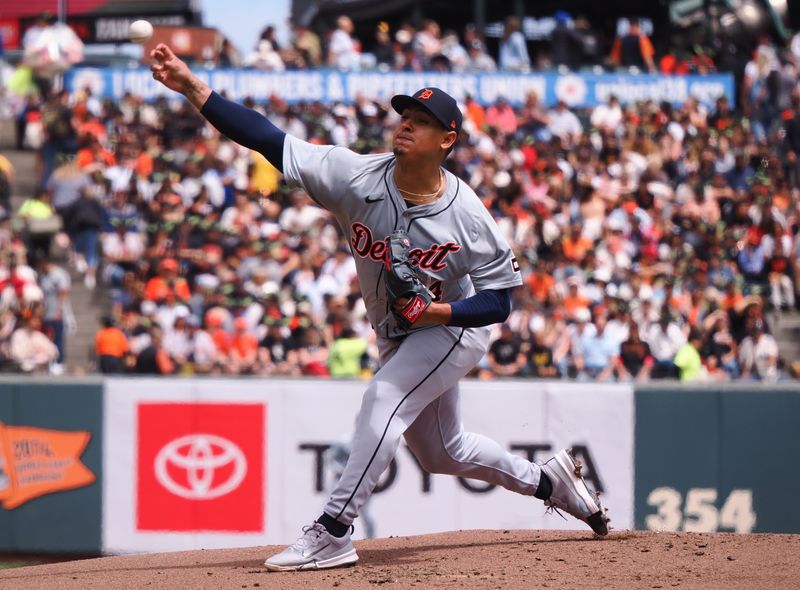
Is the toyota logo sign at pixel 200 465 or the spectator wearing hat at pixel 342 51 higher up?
the spectator wearing hat at pixel 342 51

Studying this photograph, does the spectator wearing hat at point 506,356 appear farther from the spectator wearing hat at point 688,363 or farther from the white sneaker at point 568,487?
the white sneaker at point 568,487

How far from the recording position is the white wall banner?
911 centimetres

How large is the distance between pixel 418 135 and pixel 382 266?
0.56m

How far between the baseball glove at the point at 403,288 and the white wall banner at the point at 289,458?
13.5 feet

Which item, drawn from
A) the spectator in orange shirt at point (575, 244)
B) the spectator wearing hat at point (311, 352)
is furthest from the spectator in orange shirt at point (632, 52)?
the spectator wearing hat at point (311, 352)

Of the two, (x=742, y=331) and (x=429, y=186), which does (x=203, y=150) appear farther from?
(x=429, y=186)

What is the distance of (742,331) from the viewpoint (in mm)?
13117

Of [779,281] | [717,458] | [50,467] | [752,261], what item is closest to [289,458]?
[50,467]

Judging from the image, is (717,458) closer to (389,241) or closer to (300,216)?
(389,241)

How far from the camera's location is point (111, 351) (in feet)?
41.0

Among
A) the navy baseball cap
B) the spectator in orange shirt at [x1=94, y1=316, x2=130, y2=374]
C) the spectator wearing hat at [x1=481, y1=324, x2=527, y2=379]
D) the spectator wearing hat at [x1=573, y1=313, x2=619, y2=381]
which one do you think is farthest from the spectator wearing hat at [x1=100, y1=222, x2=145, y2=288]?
the navy baseball cap

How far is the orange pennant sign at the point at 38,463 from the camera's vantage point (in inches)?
365

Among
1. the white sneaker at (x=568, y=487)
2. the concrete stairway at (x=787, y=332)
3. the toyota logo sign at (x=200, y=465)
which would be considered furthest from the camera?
the concrete stairway at (x=787, y=332)

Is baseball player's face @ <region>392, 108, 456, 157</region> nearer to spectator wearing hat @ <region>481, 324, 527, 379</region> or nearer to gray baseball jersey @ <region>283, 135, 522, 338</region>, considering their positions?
gray baseball jersey @ <region>283, 135, 522, 338</region>
